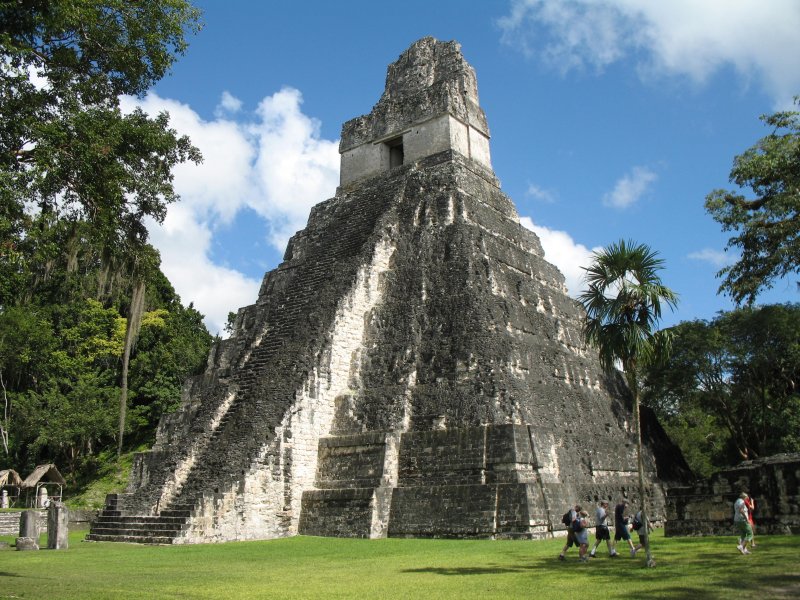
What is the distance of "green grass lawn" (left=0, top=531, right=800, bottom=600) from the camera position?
7.70 metres

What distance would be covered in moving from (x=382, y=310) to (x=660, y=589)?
1214cm

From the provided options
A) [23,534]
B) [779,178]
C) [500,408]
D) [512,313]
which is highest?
[779,178]

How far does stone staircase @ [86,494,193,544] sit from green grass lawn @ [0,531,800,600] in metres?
0.66

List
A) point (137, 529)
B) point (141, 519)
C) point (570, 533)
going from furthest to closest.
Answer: point (141, 519), point (137, 529), point (570, 533)

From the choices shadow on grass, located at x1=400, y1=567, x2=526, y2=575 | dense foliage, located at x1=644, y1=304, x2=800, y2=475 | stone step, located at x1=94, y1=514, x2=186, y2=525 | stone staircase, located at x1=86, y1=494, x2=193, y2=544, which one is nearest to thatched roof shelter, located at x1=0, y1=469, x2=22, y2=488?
stone staircase, located at x1=86, y1=494, x2=193, y2=544

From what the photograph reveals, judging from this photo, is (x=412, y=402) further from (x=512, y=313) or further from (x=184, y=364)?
(x=184, y=364)

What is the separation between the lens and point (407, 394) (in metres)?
16.7

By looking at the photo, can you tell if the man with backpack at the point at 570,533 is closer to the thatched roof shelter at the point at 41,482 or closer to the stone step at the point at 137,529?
the stone step at the point at 137,529

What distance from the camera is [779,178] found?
1549 centimetres

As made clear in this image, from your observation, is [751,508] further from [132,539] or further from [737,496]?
[132,539]

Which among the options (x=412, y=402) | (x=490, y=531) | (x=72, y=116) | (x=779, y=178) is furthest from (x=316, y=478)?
(x=779, y=178)

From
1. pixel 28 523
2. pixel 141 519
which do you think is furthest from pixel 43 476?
pixel 141 519

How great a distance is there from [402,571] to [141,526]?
8.22m

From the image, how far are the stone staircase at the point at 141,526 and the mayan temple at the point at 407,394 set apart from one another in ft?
0.16
